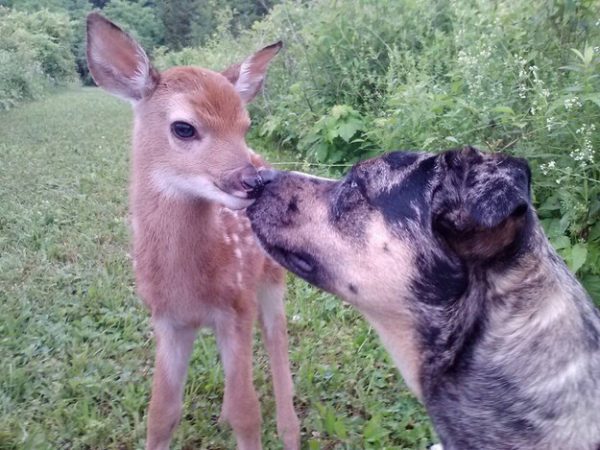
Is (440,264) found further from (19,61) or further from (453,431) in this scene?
(19,61)

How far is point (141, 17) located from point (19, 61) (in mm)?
26751

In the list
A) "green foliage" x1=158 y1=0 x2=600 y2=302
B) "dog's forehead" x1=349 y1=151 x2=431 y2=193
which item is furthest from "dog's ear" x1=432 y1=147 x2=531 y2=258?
"green foliage" x1=158 y1=0 x2=600 y2=302

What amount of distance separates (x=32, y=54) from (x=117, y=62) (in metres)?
23.6

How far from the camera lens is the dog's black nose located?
10.5ft

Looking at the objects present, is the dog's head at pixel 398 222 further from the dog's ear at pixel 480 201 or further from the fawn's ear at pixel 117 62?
the fawn's ear at pixel 117 62

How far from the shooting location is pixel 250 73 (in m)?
4.21

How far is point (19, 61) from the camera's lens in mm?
21719

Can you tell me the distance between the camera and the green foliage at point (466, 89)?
438cm

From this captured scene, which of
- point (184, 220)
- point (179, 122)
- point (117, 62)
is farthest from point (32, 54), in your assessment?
point (184, 220)

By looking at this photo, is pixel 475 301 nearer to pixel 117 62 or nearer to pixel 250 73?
pixel 250 73

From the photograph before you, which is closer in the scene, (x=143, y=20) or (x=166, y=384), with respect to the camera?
(x=166, y=384)

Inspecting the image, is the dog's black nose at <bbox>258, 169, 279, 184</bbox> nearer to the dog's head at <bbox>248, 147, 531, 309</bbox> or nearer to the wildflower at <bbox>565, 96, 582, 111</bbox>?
the dog's head at <bbox>248, 147, 531, 309</bbox>

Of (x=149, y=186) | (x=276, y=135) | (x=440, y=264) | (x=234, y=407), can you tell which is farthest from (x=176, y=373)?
(x=276, y=135)

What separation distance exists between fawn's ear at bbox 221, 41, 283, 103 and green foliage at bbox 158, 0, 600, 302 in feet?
5.35
